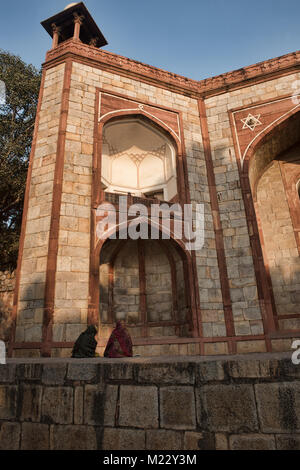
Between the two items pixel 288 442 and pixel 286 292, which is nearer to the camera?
pixel 288 442

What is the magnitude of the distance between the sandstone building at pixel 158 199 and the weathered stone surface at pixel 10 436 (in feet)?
11.1

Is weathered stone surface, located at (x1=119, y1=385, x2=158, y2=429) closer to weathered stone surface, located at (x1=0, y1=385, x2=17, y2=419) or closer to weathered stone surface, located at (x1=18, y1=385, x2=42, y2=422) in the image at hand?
weathered stone surface, located at (x1=18, y1=385, x2=42, y2=422)

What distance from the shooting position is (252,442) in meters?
2.30

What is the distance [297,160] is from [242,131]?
2572mm

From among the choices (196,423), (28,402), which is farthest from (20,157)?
(196,423)

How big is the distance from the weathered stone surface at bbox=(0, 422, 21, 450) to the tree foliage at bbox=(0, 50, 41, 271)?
8.89m

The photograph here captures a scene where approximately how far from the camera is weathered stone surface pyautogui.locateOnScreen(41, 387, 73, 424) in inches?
110

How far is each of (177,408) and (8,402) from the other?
171 centimetres

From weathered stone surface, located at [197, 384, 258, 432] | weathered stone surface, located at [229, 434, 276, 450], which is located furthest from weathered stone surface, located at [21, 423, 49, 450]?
weathered stone surface, located at [229, 434, 276, 450]

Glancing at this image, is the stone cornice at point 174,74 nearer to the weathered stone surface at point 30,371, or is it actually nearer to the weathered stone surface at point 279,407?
the weathered stone surface at point 30,371

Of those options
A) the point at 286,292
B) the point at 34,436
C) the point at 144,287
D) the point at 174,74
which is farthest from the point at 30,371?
the point at 174,74

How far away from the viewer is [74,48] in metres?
9.48

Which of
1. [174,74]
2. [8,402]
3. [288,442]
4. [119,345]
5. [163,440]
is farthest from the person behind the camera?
[174,74]

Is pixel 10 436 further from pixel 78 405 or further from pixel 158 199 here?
pixel 158 199
